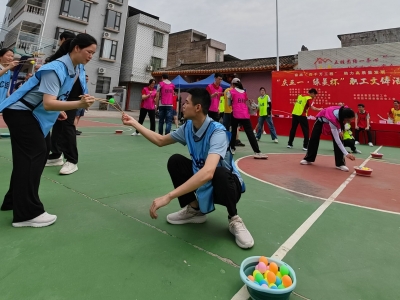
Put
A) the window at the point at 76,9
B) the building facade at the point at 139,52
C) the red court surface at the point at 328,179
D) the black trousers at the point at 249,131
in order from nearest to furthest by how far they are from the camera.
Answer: the red court surface at the point at 328,179 < the black trousers at the point at 249,131 < the window at the point at 76,9 < the building facade at the point at 139,52

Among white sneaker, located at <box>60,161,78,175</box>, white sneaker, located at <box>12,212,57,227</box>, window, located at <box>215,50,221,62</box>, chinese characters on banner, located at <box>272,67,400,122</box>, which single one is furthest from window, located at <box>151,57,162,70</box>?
white sneaker, located at <box>12,212,57,227</box>

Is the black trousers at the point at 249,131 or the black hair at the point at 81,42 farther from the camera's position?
the black trousers at the point at 249,131

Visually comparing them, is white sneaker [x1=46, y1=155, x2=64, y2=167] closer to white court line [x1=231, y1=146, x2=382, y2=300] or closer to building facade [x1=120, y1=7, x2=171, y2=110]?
white court line [x1=231, y1=146, x2=382, y2=300]

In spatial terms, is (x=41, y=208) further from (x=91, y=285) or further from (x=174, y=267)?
(x=174, y=267)

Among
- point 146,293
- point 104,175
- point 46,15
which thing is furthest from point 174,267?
point 46,15

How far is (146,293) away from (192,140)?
1101 mm

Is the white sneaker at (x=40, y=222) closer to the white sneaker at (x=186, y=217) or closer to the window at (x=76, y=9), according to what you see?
the white sneaker at (x=186, y=217)

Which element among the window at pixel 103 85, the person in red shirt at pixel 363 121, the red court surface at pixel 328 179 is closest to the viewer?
the red court surface at pixel 328 179

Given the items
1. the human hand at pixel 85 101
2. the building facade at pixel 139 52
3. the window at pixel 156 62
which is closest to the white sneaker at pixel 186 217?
the human hand at pixel 85 101

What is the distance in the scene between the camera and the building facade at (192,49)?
2595cm

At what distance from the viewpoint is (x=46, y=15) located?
1992 centimetres

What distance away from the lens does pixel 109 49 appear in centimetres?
2364

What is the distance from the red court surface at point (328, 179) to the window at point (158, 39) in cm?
2423

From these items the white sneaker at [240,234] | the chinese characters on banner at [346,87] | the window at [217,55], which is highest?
the window at [217,55]
